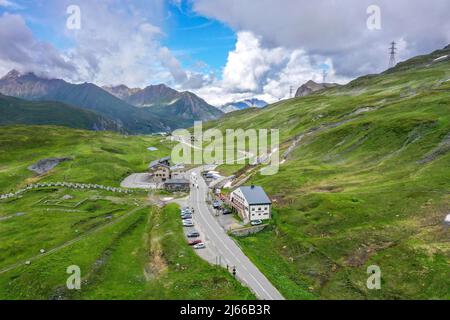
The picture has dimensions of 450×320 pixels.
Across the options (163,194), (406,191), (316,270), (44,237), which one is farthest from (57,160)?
(406,191)

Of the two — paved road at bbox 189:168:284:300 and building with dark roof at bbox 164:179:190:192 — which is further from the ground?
building with dark roof at bbox 164:179:190:192

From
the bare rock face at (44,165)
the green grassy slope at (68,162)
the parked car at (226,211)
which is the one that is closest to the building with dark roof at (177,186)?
the green grassy slope at (68,162)

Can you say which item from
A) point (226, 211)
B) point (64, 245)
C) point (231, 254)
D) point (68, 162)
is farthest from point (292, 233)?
point (68, 162)

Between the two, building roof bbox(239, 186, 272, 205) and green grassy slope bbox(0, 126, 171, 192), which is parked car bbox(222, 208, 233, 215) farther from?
green grassy slope bbox(0, 126, 171, 192)

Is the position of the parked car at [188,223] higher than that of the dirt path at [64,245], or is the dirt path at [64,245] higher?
the parked car at [188,223]

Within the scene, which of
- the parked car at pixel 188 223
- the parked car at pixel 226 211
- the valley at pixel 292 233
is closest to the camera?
the valley at pixel 292 233

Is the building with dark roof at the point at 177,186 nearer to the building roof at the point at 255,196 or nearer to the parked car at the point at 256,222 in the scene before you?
the building roof at the point at 255,196

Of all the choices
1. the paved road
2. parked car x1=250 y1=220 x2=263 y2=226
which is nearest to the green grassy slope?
the paved road
